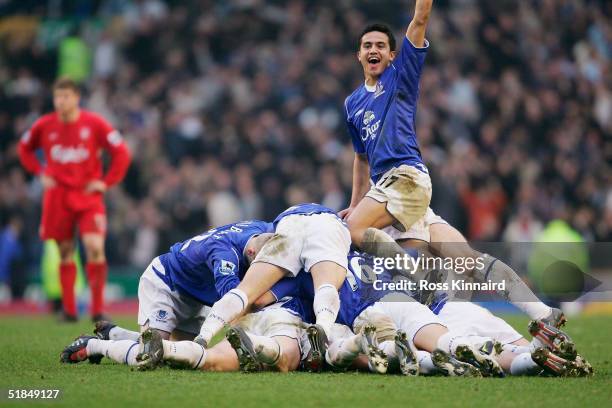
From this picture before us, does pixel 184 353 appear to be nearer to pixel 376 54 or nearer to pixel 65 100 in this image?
pixel 376 54

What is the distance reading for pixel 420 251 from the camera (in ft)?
24.9

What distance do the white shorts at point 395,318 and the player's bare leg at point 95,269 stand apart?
198 inches

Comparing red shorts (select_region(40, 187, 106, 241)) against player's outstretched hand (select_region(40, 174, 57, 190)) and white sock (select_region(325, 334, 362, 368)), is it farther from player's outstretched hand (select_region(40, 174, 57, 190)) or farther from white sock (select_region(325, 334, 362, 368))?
white sock (select_region(325, 334, 362, 368))

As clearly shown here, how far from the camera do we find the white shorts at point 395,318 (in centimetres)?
607

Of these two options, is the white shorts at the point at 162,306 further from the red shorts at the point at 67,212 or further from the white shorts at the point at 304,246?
the red shorts at the point at 67,212

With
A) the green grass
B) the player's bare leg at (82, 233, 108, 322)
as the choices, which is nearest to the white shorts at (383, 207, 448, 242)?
the green grass

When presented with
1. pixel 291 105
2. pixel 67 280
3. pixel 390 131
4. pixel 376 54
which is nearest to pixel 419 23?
pixel 376 54

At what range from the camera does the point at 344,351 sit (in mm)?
5824

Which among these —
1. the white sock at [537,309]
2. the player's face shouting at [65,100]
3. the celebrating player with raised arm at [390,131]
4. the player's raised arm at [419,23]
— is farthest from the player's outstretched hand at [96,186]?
the white sock at [537,309]

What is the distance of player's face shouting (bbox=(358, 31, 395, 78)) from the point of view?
26.2 ft

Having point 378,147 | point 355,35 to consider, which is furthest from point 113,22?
point 378,147

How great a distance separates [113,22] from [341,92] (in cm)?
465

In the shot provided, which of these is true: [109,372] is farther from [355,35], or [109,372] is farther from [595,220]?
[355,35]

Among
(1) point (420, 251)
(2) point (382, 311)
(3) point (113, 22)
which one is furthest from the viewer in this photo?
(3) point (113, 22)
